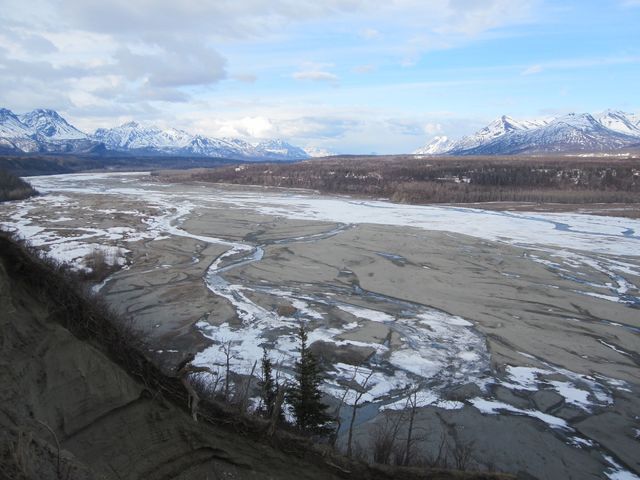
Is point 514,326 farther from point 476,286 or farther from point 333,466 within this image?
point 333,466

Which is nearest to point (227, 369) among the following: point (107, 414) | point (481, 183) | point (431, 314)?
point (107, 414)

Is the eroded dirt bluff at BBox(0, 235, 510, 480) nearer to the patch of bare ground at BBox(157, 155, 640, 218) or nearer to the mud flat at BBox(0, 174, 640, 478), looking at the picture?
the mud flat at BBox(0, 174, 640, 478)

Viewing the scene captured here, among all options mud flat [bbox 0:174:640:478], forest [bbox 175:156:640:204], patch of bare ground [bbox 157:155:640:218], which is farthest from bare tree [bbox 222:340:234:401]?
forest [bbox 175:156:640:204]

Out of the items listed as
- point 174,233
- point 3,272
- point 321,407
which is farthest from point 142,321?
point 174,233

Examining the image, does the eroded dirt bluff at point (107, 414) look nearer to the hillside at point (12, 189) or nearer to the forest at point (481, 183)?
the hillside at point (12, 189)

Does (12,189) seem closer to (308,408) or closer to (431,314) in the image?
(431,314)
